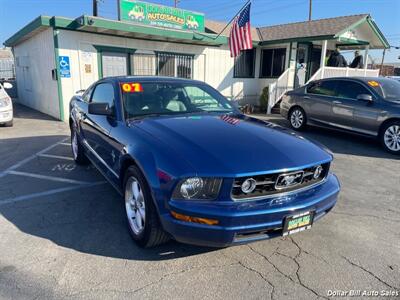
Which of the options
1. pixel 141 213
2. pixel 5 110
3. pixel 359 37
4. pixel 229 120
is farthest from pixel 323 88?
pixel 5 110

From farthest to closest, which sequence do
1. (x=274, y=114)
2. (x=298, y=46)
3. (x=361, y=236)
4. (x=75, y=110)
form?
1. (x=298, y=46)
2. (x=274, y=114)
3. (x=75, y=110)
4. (x=361, y=236)

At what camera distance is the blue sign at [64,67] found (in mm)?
10180

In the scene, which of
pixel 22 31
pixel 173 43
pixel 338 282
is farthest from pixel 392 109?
pixel 22 31

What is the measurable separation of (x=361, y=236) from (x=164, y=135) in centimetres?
239

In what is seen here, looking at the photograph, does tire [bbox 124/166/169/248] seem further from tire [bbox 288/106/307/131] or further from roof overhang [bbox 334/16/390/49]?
roof overhang [bbox 334/16/390/49]

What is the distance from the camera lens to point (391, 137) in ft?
23.1

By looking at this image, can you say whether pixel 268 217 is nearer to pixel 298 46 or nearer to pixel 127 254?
pixel 127 254

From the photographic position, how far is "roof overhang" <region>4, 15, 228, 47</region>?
966 centimetres

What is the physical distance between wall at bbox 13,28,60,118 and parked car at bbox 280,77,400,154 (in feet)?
26.7

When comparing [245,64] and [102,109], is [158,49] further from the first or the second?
[102,109]

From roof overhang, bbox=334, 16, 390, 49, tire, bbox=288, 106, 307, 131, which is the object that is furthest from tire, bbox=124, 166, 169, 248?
roof overhang, bbox=334, 16, 390, 49

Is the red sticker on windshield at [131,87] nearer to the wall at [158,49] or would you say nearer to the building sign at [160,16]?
the wall at [158,49]

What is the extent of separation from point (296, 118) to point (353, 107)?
195 centimetres

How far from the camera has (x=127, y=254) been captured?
301 centimetres
